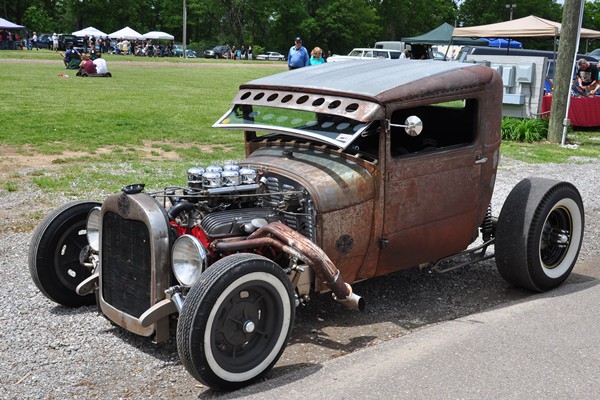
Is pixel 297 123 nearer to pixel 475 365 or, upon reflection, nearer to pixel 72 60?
pixel 475 365

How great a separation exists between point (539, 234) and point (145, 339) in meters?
3.07

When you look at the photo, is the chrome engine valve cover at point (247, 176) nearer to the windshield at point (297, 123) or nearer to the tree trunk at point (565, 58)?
the windshield at point (297, 123)

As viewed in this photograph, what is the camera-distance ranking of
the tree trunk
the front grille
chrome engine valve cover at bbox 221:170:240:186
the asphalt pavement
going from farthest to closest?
the tree trunk → chrome engine valve cover at bbox 221:170:240:186 → the front grille → the asphalt pavement

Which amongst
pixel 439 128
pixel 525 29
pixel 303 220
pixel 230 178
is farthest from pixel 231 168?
pixel 525 29

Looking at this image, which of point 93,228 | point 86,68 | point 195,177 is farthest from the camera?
point 86,68

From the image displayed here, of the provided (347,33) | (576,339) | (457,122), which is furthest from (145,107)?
(347,33)

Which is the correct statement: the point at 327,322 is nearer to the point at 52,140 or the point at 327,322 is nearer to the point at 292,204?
the point at 292,204

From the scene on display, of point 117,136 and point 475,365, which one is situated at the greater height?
point 117,136

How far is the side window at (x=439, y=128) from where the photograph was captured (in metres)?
5.50

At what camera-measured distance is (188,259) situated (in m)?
4.23

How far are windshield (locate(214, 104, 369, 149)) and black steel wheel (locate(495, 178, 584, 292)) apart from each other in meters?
1.59

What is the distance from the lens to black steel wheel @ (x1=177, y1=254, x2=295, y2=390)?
3838 millimetres

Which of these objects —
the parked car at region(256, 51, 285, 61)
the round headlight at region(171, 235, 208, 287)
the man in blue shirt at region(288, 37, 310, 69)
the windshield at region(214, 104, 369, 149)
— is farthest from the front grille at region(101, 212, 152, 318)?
the parked car at region(256, 51, 285, 61)

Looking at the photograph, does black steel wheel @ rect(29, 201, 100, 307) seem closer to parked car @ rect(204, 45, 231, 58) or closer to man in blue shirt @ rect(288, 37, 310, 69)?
man in blue shirt @ rect(288, 37, 310, 69)
